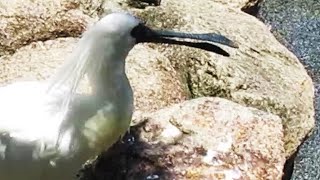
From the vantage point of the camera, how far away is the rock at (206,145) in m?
2.50

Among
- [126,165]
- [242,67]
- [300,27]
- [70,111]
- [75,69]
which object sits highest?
[75,69]

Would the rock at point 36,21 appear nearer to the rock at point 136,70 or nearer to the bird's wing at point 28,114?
the rock at point 136,70

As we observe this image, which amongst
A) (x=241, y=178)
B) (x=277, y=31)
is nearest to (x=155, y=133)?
(x=241, y=178)

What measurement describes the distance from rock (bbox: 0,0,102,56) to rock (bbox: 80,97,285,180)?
0.64 metres

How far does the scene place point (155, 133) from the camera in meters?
2.60

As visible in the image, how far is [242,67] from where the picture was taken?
303 centimetres

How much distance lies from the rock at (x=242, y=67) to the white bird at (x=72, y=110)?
2.11ft

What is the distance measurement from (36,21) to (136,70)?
0.45 metres

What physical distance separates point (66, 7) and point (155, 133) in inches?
32.9

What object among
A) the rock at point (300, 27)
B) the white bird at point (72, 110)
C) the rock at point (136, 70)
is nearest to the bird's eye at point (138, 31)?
the white bird at point (72, 110)

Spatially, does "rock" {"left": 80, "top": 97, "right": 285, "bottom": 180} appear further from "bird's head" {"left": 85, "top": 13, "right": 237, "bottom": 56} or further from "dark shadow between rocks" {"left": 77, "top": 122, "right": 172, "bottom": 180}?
"bird's head" {"left": 85, "top": 13, "right": 237, "bottom": 56}

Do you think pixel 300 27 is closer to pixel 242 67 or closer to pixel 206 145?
pixel 242 67

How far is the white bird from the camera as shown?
86.9 inches

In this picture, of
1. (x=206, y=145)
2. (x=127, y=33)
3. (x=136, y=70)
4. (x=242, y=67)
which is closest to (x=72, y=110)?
(x=127, y=33)
